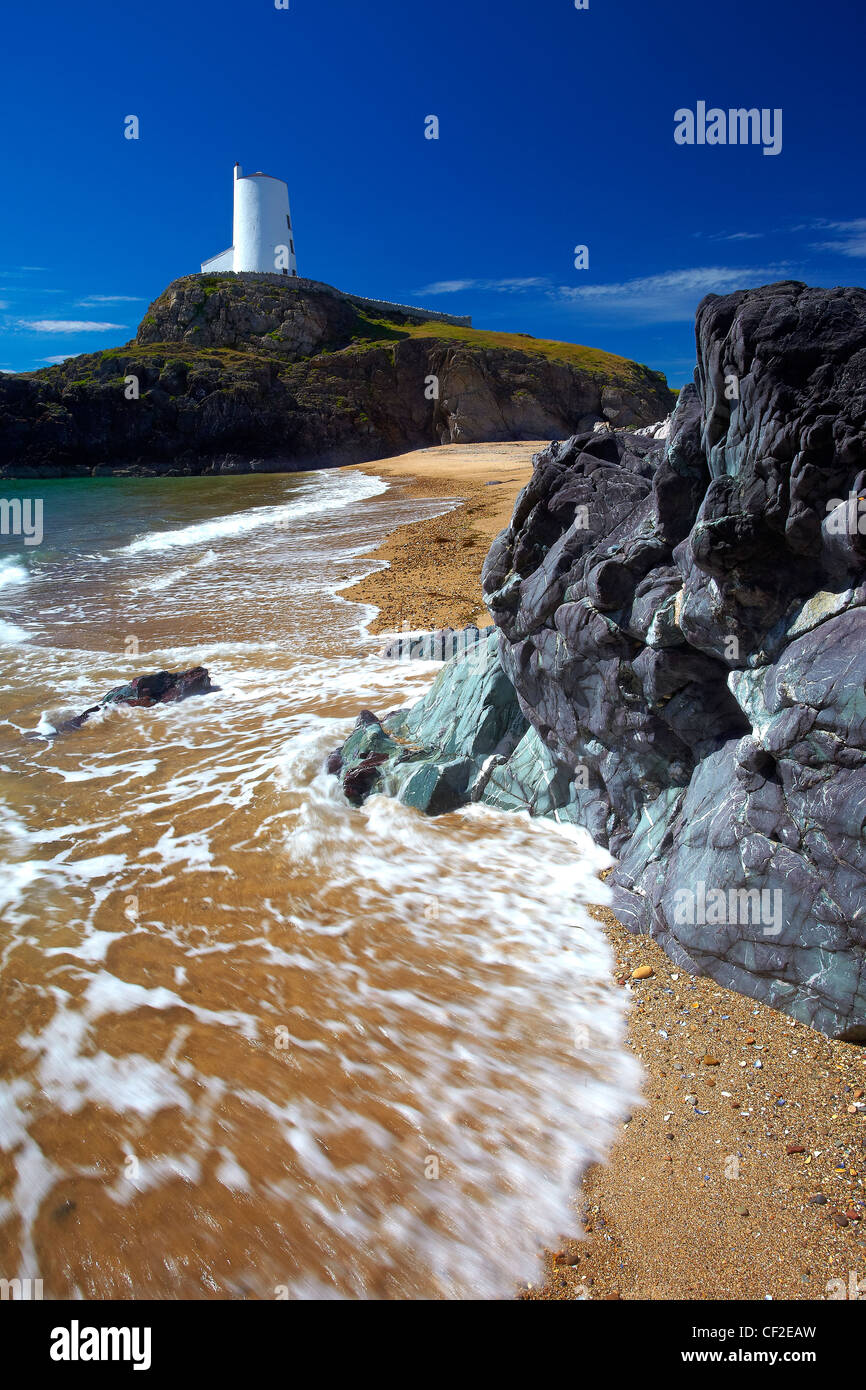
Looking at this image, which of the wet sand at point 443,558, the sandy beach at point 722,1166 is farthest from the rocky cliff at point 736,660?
the wet sand at point 443,558

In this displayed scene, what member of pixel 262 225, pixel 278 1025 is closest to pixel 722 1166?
pixel 278 1025

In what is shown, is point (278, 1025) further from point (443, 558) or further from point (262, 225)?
point (262, 225)

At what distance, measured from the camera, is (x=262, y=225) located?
8425 cm

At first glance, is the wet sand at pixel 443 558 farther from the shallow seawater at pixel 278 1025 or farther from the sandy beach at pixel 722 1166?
the sandy beach at pixel 722 1166

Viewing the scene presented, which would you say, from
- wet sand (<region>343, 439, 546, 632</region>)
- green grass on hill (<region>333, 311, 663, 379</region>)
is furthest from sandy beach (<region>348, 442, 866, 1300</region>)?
green grass on hill (<region>333, 311, 663, 379</region>)

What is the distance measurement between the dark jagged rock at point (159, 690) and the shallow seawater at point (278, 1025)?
2.69 ft

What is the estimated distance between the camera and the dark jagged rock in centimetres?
1084

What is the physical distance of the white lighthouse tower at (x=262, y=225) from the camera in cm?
8344

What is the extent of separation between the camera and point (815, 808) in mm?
4254

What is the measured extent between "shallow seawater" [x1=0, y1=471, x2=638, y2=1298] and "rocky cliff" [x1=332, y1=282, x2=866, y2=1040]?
92 centimetres

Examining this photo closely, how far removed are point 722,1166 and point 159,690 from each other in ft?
31.5

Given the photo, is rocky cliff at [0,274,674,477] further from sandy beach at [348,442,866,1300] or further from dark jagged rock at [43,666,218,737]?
sandy beach at [348,442,866,1300]

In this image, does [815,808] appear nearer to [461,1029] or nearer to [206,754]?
[461,1029]
